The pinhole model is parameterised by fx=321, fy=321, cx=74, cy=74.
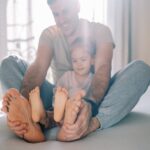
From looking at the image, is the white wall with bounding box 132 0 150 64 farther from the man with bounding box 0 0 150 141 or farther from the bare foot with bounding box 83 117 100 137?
the bare foot with bounding box 83 117 100 137

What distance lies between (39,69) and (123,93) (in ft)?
1.09

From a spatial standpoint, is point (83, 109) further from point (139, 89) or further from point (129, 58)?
point (129, 58)

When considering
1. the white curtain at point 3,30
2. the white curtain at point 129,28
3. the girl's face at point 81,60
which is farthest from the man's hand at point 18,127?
the white curtain at point 129,28

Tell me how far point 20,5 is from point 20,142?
97cm

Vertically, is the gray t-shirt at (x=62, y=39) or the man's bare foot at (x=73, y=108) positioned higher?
the gray t-shirt at (x=62, y=39)

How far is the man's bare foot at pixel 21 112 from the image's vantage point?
2.99ft

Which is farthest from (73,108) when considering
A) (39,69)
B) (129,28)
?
(129,28)

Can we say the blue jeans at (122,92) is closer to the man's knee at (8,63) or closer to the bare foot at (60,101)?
the man's knee at (8,63)

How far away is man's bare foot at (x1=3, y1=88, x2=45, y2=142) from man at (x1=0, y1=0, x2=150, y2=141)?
0.02 metres

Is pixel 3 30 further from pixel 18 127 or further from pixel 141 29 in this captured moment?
pixel 141 29

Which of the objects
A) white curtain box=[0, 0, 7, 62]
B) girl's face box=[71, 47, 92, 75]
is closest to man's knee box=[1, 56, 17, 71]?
girl's face box=[71, 47, 92, 75]

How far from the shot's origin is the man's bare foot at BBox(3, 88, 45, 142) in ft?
2.99

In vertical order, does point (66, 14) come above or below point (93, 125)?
above

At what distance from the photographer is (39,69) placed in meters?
1.19
